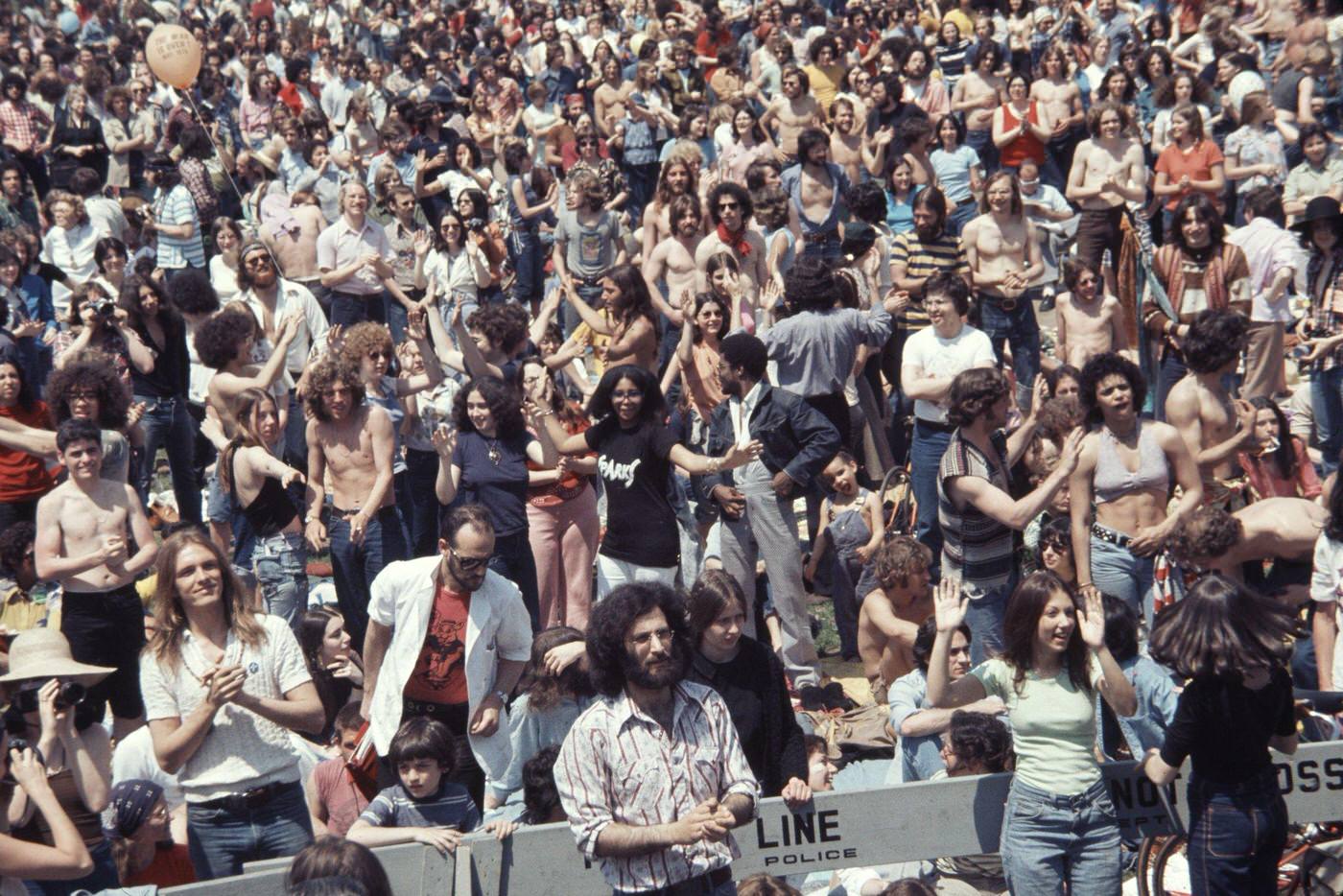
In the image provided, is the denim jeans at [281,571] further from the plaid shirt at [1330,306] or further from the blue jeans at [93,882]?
the plaid shirt at [1330,306]

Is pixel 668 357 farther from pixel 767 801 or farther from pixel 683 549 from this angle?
pixel 767 801

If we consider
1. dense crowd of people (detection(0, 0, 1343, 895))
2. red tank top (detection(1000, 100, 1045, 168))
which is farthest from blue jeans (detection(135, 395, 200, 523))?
red tank top (detection(1000, 100, 1045, 168))

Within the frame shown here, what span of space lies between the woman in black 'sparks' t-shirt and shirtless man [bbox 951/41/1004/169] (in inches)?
338

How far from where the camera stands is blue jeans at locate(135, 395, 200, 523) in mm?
9109

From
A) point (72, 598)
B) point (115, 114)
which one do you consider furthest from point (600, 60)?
point (72, 598)

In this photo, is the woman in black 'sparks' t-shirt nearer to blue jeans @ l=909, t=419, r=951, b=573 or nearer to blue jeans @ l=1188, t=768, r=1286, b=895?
blue jeans @ l=909, t=419, r=951, b=573

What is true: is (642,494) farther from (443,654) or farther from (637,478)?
(443,654)

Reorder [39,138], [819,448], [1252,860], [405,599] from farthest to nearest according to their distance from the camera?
1. [39,138]
2. [819,448]
3. [405,599]
4. [1252,860]

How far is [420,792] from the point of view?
A: 5355 millimetres

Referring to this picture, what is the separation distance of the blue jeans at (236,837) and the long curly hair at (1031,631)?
88.2 inches

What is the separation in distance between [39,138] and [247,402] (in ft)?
34.2

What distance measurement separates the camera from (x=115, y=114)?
54.9 ft

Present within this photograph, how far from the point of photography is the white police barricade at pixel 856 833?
486cm

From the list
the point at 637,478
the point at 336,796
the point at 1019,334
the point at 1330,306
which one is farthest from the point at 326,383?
the point at 1330,306
